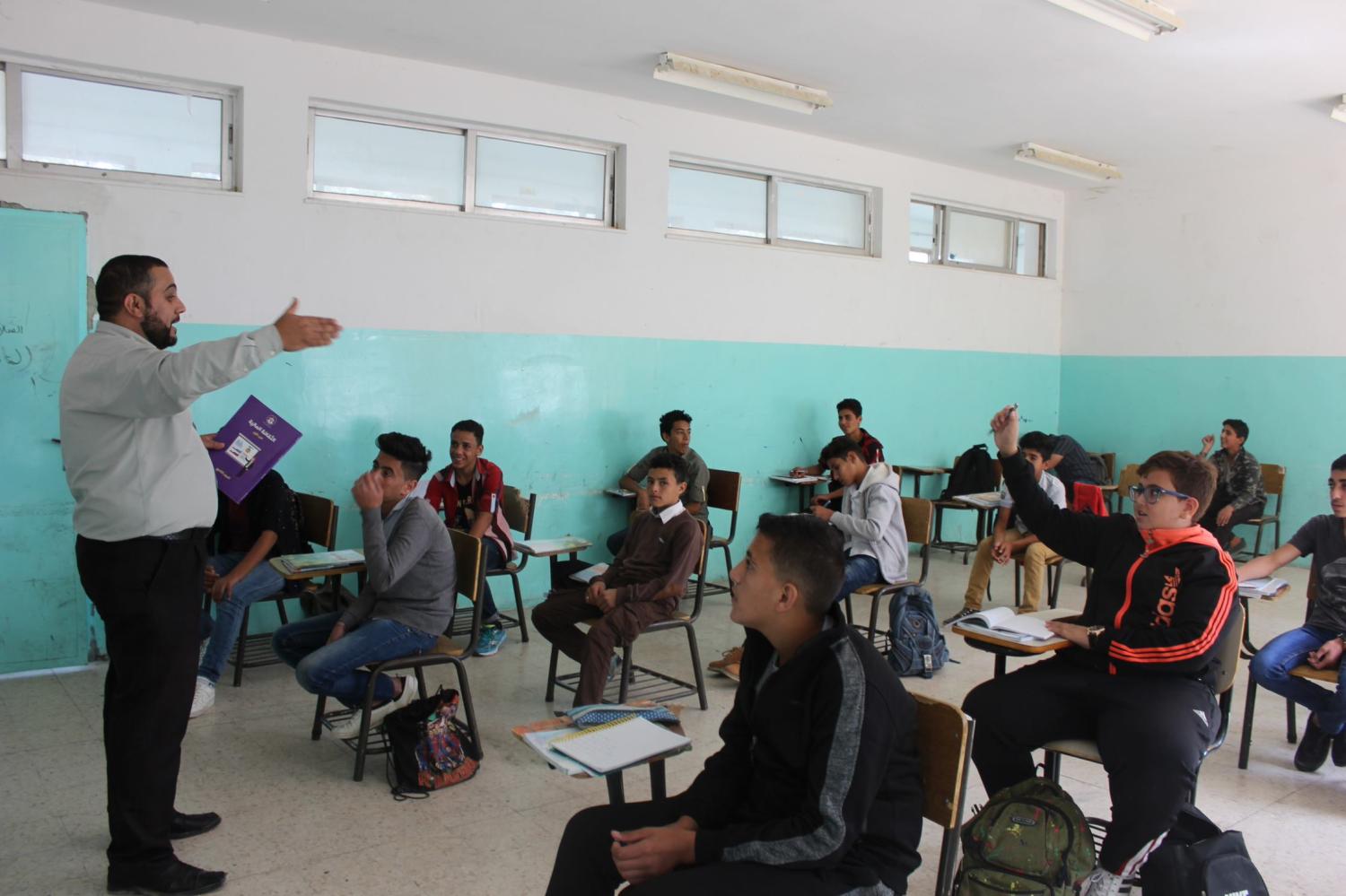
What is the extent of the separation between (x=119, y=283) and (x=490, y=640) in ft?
9.16

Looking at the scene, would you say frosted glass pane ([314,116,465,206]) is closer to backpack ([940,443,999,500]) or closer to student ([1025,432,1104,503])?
backpack ([940,443,999,500])

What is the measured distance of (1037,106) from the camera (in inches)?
248

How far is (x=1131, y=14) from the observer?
450 centimetres

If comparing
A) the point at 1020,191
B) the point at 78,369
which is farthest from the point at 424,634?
the point at 1020,191

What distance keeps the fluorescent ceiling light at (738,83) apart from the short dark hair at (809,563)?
4044 mm

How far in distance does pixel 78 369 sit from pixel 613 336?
3.96 metres

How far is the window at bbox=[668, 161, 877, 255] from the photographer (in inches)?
261

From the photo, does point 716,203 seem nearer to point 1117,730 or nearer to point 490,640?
point 490,640

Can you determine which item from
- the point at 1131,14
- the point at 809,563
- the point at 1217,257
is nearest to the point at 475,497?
the point at 809,563

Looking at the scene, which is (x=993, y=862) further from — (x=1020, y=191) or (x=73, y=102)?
(x=1020, y=191)

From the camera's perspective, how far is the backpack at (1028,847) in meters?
2.17

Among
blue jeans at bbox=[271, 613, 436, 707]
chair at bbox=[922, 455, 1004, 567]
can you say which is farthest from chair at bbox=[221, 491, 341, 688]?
chair at bbox=[922, 455, 1004, 567]

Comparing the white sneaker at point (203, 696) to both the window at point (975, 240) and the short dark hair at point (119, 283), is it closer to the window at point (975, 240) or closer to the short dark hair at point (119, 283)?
the short dark hair at point (119, 283)

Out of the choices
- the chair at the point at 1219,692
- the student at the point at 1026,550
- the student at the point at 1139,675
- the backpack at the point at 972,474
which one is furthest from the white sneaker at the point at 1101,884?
the backpack at the point at 972,474
